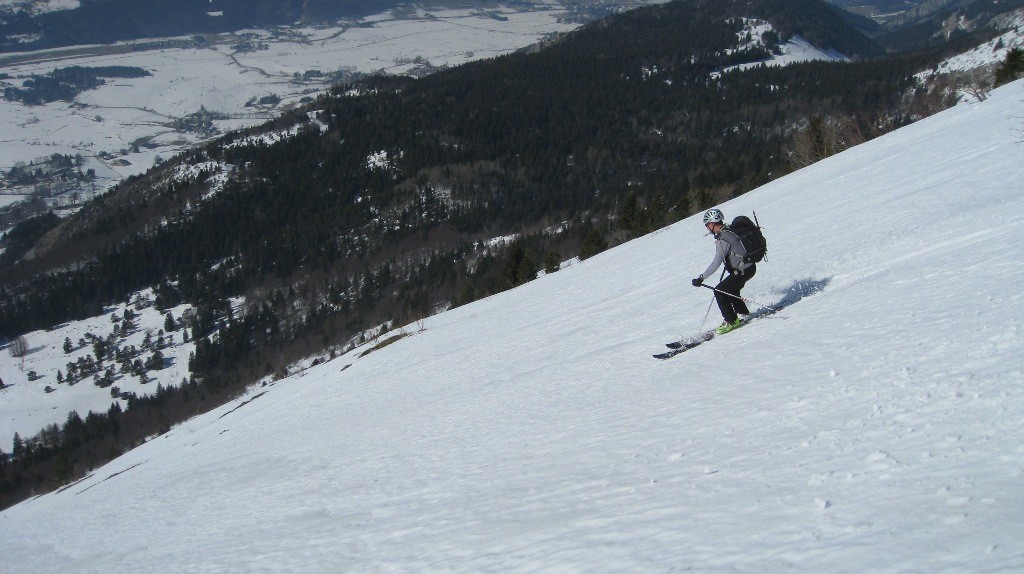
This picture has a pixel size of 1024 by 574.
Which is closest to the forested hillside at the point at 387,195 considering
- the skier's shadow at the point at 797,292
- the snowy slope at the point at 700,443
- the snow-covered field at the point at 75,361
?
the snow-covered field at the point at 75,361

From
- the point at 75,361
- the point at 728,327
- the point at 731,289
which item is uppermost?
the point at 731,289

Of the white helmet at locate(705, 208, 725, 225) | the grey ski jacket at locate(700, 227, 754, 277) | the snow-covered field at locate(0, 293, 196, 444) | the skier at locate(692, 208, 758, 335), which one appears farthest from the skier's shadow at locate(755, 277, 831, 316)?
the snow-covered field at locate(0, 293, 196, 444)

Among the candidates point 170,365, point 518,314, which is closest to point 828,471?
point 518,314

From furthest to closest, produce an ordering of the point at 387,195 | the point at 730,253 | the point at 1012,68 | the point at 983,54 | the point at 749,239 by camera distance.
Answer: the point at 387,195 → the point at 983,54 → the point at 1012,68 → the point at 730,253 → the point at 749,239

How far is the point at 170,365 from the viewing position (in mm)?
111375

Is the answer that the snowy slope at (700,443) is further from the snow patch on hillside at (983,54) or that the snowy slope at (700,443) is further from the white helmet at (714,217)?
the snow patch on hillside at (983,54)

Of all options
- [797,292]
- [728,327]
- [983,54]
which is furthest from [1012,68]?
[983,54]

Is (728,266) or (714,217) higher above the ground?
(714,217)

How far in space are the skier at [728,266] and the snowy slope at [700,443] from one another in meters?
0.53

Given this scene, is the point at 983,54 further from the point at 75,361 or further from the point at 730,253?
the point at 75,361

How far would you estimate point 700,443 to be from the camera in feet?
20.1

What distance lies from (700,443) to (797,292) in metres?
5.75

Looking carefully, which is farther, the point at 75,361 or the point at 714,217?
the point at 75,361

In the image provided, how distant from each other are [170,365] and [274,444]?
111 m
